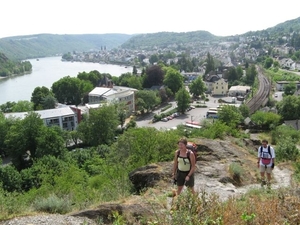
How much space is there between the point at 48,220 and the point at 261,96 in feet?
141

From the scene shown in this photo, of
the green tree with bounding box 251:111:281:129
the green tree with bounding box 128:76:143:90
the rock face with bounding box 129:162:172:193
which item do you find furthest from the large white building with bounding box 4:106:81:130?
the rock face with bounding box 129:162:172:193

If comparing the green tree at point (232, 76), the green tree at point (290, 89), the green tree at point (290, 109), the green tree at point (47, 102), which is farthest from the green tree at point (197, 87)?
the green tree at point (47, 102)

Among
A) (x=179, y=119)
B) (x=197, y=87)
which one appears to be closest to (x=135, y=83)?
(x=197, y=87)

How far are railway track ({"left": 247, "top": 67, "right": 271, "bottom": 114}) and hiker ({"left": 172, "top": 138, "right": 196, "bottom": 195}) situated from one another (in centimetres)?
3241

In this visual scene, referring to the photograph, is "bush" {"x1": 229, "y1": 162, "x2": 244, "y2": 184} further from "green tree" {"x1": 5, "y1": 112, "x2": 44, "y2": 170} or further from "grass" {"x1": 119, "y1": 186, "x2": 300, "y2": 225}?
"green tree" {"x1": 5, "y1": 112, "x2": 44, "y2": 170}

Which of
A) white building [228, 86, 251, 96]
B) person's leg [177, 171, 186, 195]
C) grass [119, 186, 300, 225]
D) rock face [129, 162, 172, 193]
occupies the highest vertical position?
grass [119, 186, 300, 225]

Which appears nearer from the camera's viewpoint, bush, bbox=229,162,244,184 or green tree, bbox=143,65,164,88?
bush, bbox=229,162,244,184

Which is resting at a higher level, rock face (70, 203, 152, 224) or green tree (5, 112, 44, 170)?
rock face (70, 203, 152, 224)

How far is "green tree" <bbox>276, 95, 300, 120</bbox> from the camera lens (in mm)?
29891

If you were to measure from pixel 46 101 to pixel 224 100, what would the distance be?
25160 mm

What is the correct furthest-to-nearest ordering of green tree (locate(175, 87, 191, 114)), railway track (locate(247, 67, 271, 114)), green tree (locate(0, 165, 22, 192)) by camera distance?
green tree (locate(175, 87, 191, 114))
railway track (locate(247, 67, 271, 114))
green tree (locate(0, 165, 22, 192))

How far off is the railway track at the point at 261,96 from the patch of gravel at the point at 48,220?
1325 inches

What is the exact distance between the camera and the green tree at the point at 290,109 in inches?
1177

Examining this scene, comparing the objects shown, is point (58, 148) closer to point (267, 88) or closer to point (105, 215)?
point (105, 215)
